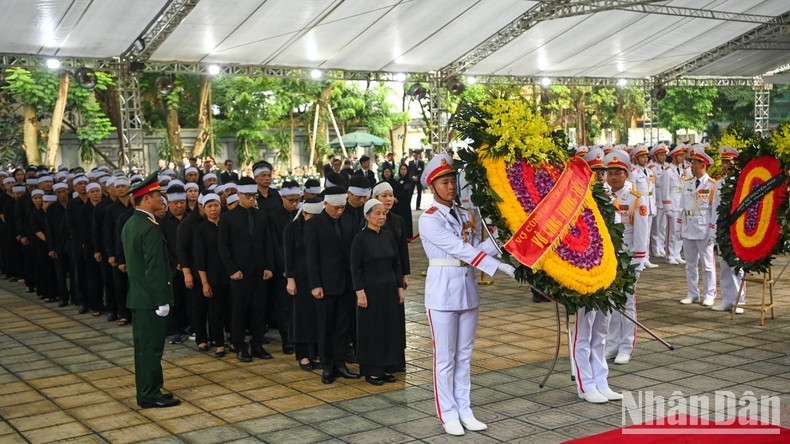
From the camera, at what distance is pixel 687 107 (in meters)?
38.4

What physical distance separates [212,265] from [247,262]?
40 centimetres

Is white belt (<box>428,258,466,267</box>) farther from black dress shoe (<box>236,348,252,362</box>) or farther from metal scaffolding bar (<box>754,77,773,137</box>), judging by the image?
metal scaffolding bar (<box>754,77,773,137</box>)

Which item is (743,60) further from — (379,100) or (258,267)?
(258,267)

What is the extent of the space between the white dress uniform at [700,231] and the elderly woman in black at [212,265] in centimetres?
539

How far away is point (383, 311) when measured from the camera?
728 cm

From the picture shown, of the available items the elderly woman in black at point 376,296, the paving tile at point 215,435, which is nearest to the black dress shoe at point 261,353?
the elderly woman in black at point 376,296

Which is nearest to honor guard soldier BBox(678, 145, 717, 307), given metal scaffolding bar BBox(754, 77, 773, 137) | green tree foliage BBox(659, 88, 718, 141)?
metal scaffolding bar BBox(754, 77, 773, 137)

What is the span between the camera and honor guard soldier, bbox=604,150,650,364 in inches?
303

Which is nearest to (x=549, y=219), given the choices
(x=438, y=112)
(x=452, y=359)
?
(x=452, y=359)

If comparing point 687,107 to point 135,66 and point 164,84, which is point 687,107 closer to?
point 164,84

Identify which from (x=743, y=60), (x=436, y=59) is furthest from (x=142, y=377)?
(x=743, y=60)

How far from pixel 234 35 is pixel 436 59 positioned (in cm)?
589

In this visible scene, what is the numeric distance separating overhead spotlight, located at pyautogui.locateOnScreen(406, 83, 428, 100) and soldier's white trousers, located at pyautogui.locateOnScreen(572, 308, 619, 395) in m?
16.3

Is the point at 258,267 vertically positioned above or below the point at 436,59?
below
